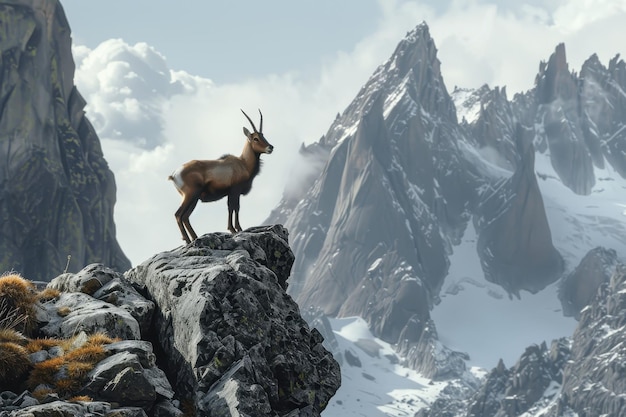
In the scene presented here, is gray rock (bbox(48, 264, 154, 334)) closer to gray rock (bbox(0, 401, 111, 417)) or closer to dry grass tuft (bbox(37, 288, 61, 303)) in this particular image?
dry grass tuft (bbox(37, 288, 61, 303))

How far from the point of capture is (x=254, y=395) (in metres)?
22.3

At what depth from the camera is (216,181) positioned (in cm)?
3072

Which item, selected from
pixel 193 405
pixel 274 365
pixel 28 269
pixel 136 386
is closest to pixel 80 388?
pixel 136 386

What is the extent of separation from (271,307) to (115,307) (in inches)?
142

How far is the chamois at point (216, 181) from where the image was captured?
30.4m

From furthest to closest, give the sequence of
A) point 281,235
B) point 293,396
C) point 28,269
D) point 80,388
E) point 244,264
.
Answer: point 28,269
point 281,235
point 244,264
point 293,396
point 80,388

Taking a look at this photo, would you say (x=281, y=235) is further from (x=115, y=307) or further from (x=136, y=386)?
(x=136, y=386)

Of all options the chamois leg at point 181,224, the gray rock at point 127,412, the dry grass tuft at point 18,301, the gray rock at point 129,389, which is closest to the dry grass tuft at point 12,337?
the dry grass tuft at point 18,301

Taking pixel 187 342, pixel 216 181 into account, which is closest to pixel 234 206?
pixel 216 181

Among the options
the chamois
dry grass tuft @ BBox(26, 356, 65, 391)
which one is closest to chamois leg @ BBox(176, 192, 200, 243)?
the chamois

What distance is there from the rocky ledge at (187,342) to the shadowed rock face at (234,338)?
1.1 inches

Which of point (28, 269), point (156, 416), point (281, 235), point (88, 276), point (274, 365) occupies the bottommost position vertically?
point (156, 416)

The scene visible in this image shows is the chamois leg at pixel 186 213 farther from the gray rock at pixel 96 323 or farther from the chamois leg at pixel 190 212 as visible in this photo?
the gray rock at pixel 96 323

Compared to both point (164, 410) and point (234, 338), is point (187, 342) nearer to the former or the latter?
point (234, 338)
